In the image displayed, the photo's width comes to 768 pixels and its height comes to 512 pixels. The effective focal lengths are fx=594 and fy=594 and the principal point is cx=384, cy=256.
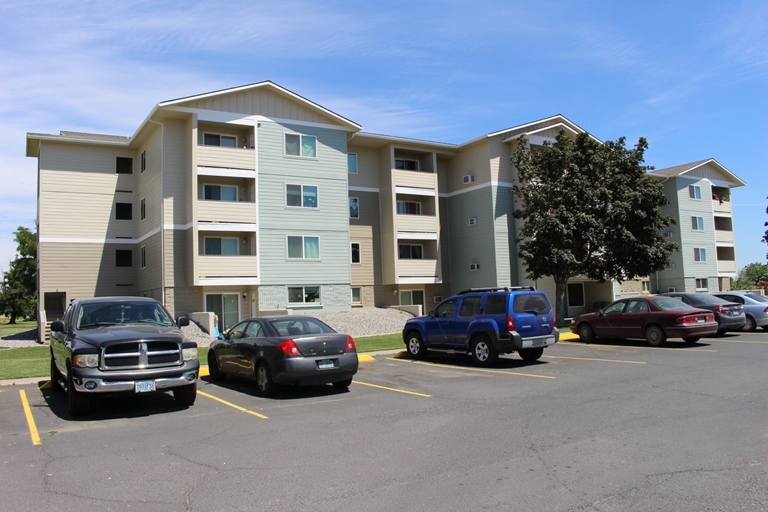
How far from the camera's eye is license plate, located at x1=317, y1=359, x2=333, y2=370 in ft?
36.6

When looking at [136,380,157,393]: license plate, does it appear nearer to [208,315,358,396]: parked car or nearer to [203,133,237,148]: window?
[208,315,358,396]: parked car

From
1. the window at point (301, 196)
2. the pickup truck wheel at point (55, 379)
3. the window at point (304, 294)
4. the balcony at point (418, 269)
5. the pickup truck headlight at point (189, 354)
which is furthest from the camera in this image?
the balcony at point (418, 269)

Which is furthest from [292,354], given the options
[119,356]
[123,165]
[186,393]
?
[123,165]

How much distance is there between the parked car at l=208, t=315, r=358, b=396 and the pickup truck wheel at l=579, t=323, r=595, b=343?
419 inches

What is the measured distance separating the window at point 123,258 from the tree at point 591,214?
69.4 feet

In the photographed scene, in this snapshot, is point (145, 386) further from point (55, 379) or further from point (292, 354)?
point (55, 379)

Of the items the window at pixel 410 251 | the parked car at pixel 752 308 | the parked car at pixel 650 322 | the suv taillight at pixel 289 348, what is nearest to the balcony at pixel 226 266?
the window at pixel 410 251

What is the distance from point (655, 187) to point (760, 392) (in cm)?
2149

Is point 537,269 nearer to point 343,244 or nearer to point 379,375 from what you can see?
point 343,244

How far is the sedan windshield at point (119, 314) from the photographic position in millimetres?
10711

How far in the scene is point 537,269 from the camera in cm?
2964

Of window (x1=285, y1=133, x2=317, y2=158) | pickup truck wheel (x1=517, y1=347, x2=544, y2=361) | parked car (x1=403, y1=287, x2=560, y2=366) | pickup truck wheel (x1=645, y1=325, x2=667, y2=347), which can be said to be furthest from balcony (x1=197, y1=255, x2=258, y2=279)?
pickup truck wheel (x1=645, y1=325, x2=667, y2=347)

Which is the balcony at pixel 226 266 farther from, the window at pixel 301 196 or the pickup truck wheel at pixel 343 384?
the pickup truck wheel at pixel 343 384

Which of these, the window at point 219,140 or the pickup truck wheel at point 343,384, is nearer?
the pickup truck wheel at point 343,384
